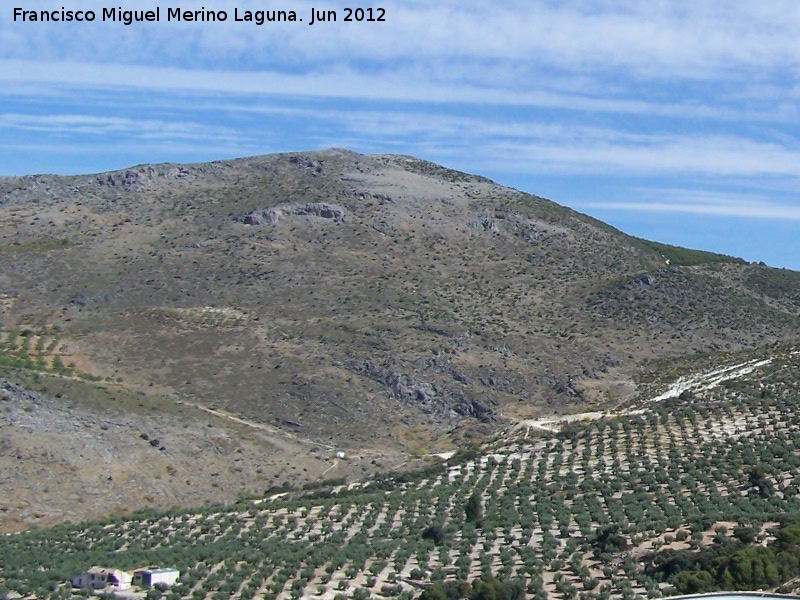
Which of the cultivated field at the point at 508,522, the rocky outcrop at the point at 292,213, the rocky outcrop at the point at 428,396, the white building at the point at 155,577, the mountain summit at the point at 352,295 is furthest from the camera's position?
the rocky outcrop at the point at 292,213

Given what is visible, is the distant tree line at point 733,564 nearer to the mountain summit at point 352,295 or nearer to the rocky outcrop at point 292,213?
the mountain summit at point 352,295

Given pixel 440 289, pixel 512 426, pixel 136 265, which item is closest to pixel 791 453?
pixel 512 426

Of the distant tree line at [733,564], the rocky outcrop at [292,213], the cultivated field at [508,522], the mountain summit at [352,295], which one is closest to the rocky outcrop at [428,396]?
the mountain summit at [352,295]

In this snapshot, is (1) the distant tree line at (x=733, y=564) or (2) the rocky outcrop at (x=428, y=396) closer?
(1) the distant tree line at (x=733, y=564)

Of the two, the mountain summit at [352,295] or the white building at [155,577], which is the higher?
the mountain summit at [352,295]

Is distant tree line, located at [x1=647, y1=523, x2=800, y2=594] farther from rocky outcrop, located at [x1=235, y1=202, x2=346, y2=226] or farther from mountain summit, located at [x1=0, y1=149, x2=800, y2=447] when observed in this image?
rocky outcrop, located at [x1=235, y1=202, x2=346, y2=226]

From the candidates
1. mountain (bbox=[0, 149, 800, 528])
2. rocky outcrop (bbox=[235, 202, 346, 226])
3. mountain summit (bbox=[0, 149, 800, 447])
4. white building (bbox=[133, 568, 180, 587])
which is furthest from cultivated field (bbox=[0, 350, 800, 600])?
rocky outcrop (bbox=[235, 202, 346, 226])

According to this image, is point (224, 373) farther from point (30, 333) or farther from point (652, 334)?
point (652, 334)
